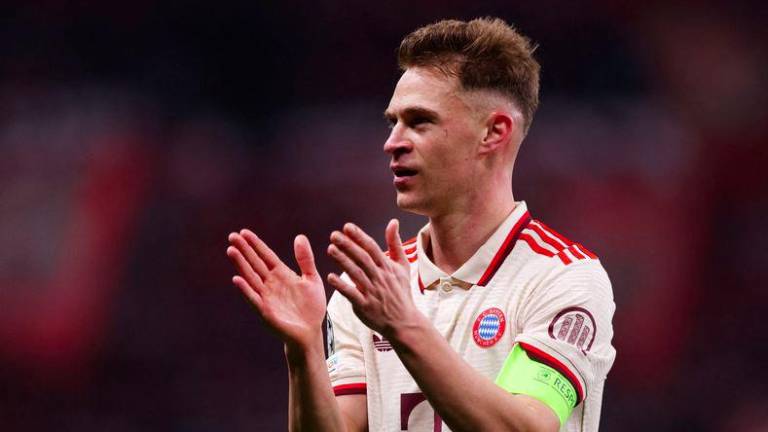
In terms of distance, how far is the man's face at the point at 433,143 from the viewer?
306 cm

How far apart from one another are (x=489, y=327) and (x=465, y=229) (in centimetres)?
33

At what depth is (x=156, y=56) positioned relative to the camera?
7297mm

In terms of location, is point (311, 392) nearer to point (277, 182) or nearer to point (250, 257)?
point (250, 257)

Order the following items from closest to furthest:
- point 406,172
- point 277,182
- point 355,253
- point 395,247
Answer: point 355,253 → point 395,247 → point 406,172 → point 277,182

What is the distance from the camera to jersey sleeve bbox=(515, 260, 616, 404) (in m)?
2.82

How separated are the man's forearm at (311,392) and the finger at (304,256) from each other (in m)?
0.16

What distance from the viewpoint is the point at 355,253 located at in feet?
7.88

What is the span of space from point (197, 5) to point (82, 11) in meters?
0.79

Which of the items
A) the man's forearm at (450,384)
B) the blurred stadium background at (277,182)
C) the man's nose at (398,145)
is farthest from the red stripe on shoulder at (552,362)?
the blurred stadium background at (277,182)

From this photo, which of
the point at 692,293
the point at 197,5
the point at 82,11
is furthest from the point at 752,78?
the point at 82,11

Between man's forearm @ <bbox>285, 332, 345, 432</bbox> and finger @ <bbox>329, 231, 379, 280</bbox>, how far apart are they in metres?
0.44

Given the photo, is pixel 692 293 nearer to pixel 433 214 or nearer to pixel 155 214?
pixel 155 214

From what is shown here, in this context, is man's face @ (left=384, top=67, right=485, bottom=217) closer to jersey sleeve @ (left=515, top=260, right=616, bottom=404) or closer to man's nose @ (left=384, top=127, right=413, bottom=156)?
man's nose @ (left=384, top=127, right=413, bottom=156)

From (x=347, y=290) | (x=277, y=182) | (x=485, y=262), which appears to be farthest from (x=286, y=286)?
(x=277, y=182)
